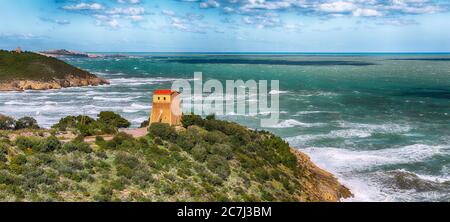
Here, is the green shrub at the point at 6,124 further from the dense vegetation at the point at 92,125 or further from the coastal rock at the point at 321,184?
the coastal rock at the point at 321,184

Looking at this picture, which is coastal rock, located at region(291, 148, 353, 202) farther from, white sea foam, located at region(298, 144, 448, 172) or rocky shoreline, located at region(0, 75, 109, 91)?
rocky shoreline, located at region(0, 75, 109, 91)

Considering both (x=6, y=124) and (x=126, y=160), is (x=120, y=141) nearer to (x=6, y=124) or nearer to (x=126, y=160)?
(x=126, y=160)

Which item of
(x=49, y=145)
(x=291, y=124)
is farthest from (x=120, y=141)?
(x=291, y=124)

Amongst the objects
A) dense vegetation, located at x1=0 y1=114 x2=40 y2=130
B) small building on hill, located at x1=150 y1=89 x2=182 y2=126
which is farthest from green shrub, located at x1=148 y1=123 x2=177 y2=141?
dense vegetation, located at x1=0 y1=114 x2=40 y2=130

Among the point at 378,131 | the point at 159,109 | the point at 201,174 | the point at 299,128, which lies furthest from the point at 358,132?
the point at 201,174

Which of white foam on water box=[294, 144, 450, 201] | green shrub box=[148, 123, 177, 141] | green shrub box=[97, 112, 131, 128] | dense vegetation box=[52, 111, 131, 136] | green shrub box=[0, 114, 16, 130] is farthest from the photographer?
green shrub box=[97, 112, 131, 128]
